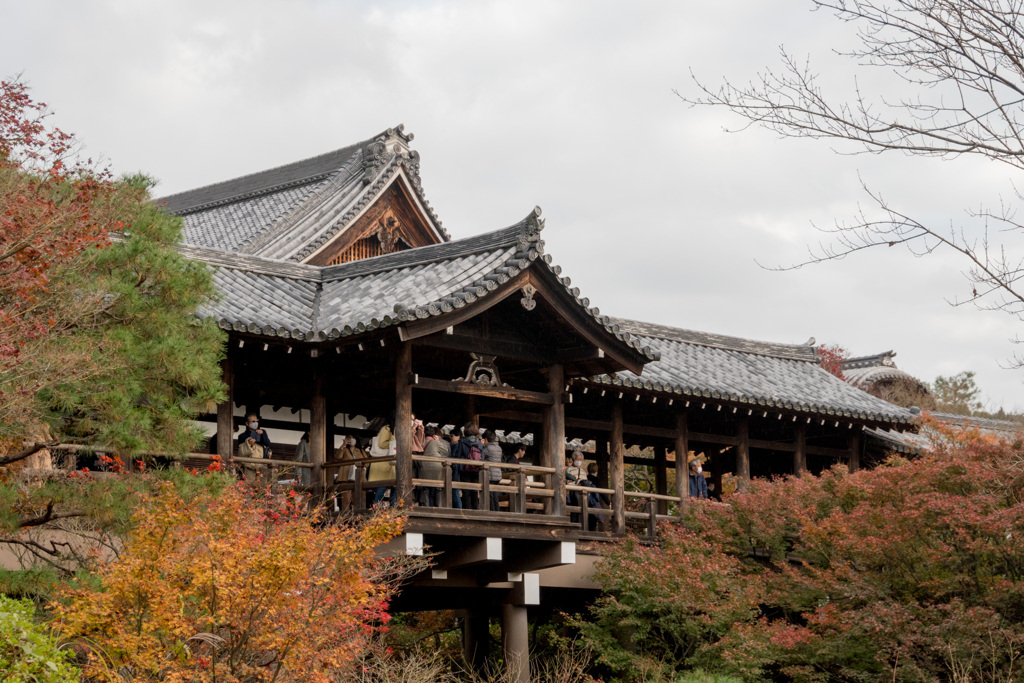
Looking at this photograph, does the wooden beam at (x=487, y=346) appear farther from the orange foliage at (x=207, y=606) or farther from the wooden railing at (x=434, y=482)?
the orange foliage at (x=207, y=606)

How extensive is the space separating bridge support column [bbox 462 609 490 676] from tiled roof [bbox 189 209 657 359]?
6.07m

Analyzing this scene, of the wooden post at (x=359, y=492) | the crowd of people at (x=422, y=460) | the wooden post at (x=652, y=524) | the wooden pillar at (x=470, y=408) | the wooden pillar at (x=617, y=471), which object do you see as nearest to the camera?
the wooden post at (x=359, y=492)

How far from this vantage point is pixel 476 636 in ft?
71.0

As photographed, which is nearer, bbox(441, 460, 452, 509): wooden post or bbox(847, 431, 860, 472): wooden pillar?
bbox(441, 460, 452, 509): wooden post

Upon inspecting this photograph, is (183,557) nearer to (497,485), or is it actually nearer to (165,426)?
(165,426)

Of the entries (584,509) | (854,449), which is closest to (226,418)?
(584,509)

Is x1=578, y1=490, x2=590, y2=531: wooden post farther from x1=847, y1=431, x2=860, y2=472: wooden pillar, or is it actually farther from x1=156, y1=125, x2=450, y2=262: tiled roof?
x1=156, y1=125, x2=450, y2=262: tiled roof

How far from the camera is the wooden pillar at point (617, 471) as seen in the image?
18.9 meters

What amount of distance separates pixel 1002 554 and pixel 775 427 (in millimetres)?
8279

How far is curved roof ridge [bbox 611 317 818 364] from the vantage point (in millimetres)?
23734

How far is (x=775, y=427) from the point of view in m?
23.1

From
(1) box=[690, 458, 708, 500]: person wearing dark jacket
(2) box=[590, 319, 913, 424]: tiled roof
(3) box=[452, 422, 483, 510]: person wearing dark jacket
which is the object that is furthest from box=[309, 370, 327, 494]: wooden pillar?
(1) box=[690, 458, 708, 500]: person wearing dark jacket

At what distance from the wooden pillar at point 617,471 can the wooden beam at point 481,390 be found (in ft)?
8.21

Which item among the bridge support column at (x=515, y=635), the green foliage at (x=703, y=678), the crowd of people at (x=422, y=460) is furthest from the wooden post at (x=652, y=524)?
the green foliage at (x=703, y=678)
